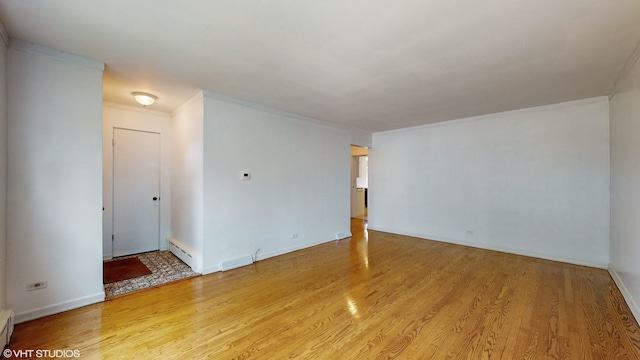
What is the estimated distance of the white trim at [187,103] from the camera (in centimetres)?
360

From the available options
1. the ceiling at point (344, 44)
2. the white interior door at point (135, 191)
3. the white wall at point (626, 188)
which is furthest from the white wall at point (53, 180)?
the white wall at point (626, 188)

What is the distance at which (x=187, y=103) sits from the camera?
3.97 m

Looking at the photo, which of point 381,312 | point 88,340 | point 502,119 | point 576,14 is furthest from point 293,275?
point 502,119

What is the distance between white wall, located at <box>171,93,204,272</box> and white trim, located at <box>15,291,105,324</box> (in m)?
1.12

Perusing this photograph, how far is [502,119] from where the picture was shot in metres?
4.63

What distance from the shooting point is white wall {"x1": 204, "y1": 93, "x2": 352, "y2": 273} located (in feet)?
12.1

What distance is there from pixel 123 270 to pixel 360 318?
339 centimetres

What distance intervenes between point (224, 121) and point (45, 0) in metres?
2.09

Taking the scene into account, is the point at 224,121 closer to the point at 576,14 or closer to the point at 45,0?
the point at 45,0

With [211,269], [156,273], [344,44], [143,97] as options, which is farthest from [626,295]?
[143,97]

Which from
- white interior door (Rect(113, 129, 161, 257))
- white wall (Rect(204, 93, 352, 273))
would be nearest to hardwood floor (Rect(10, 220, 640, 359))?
white wall (Rect(204, 93, 352, 273))

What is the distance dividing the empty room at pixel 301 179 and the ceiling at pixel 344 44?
23mm

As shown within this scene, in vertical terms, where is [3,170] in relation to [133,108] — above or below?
Result: below

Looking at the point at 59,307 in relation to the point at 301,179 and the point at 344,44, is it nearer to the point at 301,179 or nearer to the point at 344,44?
the point at 301,179
